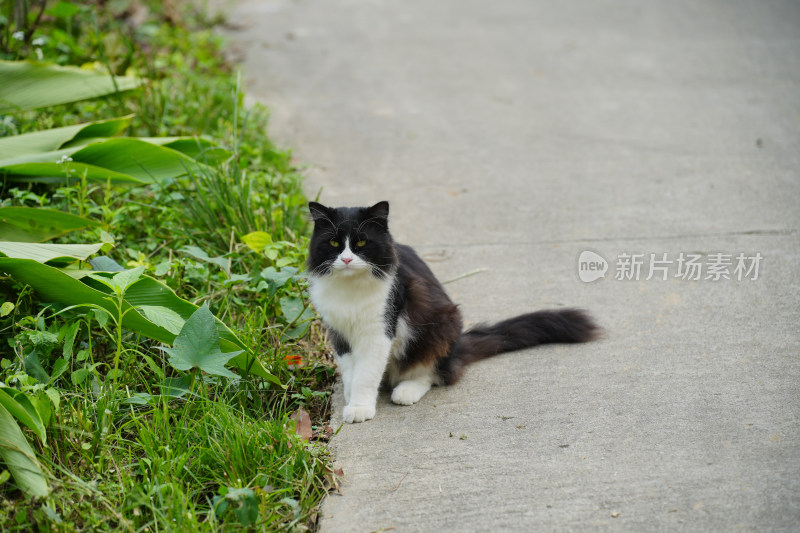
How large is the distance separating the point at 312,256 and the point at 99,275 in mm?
829

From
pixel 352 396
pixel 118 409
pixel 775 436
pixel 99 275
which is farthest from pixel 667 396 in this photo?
pixel 99 275

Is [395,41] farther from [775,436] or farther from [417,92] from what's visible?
[775,436]

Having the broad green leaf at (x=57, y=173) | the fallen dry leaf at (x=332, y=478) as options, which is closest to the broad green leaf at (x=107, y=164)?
the broad green leaf at (x=57, y=173)

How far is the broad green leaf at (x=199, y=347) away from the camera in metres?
2.62

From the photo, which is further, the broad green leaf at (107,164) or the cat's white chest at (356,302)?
the broad green leaf at (107,164)

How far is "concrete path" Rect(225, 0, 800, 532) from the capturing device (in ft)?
8.09

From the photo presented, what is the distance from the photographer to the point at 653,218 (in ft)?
14.4

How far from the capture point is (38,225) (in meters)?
3.28

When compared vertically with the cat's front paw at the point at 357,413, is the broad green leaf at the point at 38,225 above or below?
above

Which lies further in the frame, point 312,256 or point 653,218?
point 653,218

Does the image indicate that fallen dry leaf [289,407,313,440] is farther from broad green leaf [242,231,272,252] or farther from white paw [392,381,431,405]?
broad green leaf [242,231,272,252]
